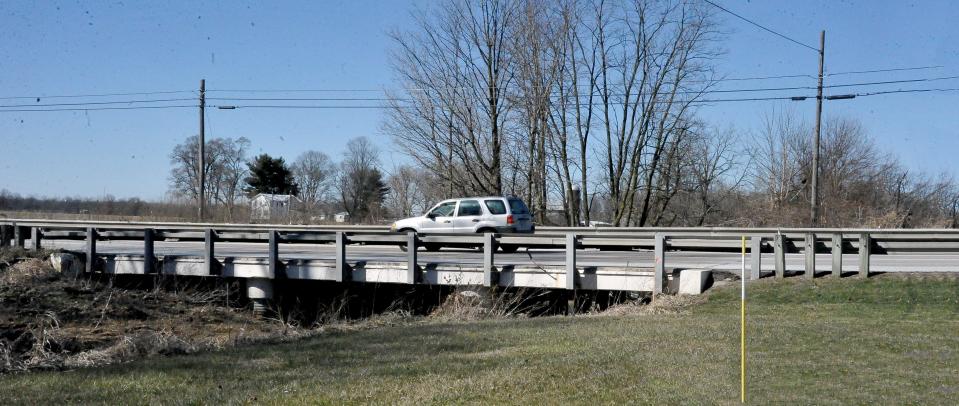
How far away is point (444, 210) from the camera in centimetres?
2617

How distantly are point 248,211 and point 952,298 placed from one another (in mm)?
41741

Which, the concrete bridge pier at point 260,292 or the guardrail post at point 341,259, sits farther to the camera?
the concrete bridge pier at point 260,292

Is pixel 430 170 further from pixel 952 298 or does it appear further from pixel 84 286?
pixel 952 298

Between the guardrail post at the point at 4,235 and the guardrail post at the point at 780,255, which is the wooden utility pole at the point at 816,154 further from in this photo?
the guardrail post at the point at 4,235

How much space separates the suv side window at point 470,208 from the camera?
25609mm

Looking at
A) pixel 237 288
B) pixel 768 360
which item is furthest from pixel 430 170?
pixel 768 360

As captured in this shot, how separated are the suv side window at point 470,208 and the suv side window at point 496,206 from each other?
29cm

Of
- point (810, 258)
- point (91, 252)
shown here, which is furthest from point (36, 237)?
point (810, 258)

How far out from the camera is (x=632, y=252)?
2317 cm

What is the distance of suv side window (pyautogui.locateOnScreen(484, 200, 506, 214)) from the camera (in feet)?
83.0

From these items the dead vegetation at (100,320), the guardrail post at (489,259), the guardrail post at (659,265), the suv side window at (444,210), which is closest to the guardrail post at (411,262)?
the guardrail post at (489,259)

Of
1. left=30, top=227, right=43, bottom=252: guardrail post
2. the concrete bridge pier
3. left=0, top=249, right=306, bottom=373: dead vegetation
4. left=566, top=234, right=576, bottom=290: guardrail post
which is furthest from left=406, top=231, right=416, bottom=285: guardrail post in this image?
left=30, top=227, right=43, bottom=252: guardrail post

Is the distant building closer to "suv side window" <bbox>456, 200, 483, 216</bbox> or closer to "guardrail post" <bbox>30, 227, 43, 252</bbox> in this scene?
"suv side window" <bbox>456, 200, 483, 216</bbox>

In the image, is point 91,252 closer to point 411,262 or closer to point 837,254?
point 411,262
